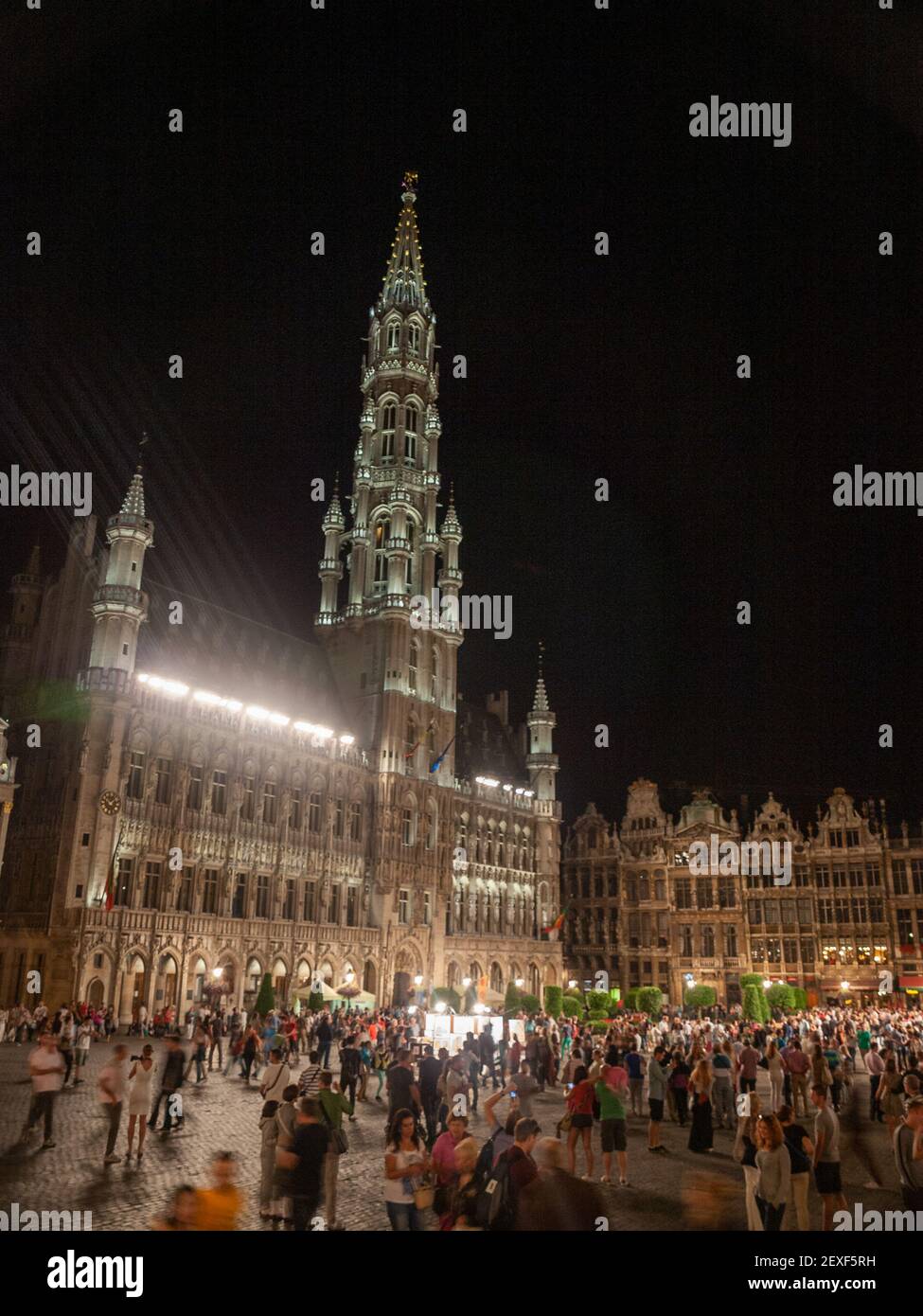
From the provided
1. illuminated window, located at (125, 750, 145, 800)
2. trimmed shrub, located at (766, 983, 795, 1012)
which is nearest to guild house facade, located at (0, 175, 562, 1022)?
Result: illuminated window, located at (125, 750, 145, 800)

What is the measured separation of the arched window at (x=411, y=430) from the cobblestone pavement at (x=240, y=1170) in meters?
57.9

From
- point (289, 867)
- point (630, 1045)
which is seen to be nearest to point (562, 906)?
point (289, 867)

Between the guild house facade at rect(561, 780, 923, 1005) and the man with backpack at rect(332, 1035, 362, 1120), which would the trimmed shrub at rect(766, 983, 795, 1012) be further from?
the man with backpack at rect(332, 1035, 362, 1120)

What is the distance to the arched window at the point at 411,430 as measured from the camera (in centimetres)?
7162

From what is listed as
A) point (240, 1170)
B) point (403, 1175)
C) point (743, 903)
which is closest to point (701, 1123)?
point (240, 1170)

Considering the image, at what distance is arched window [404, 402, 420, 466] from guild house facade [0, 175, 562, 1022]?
0.25 m

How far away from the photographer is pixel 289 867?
172 feet

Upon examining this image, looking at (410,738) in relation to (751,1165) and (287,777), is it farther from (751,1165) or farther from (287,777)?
(751,1165)

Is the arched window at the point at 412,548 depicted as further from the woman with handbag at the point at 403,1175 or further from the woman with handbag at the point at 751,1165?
the woman with handbag at the point at 403,1175

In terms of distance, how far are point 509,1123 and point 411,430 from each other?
6686 centimetres

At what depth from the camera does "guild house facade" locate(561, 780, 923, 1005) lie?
6662 cm

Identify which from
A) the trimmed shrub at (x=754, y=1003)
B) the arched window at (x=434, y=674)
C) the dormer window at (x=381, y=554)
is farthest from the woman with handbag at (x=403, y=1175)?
the dormer window at (x=381, y=554)

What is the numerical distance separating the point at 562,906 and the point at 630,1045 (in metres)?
60.7

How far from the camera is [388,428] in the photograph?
72.2 metres
